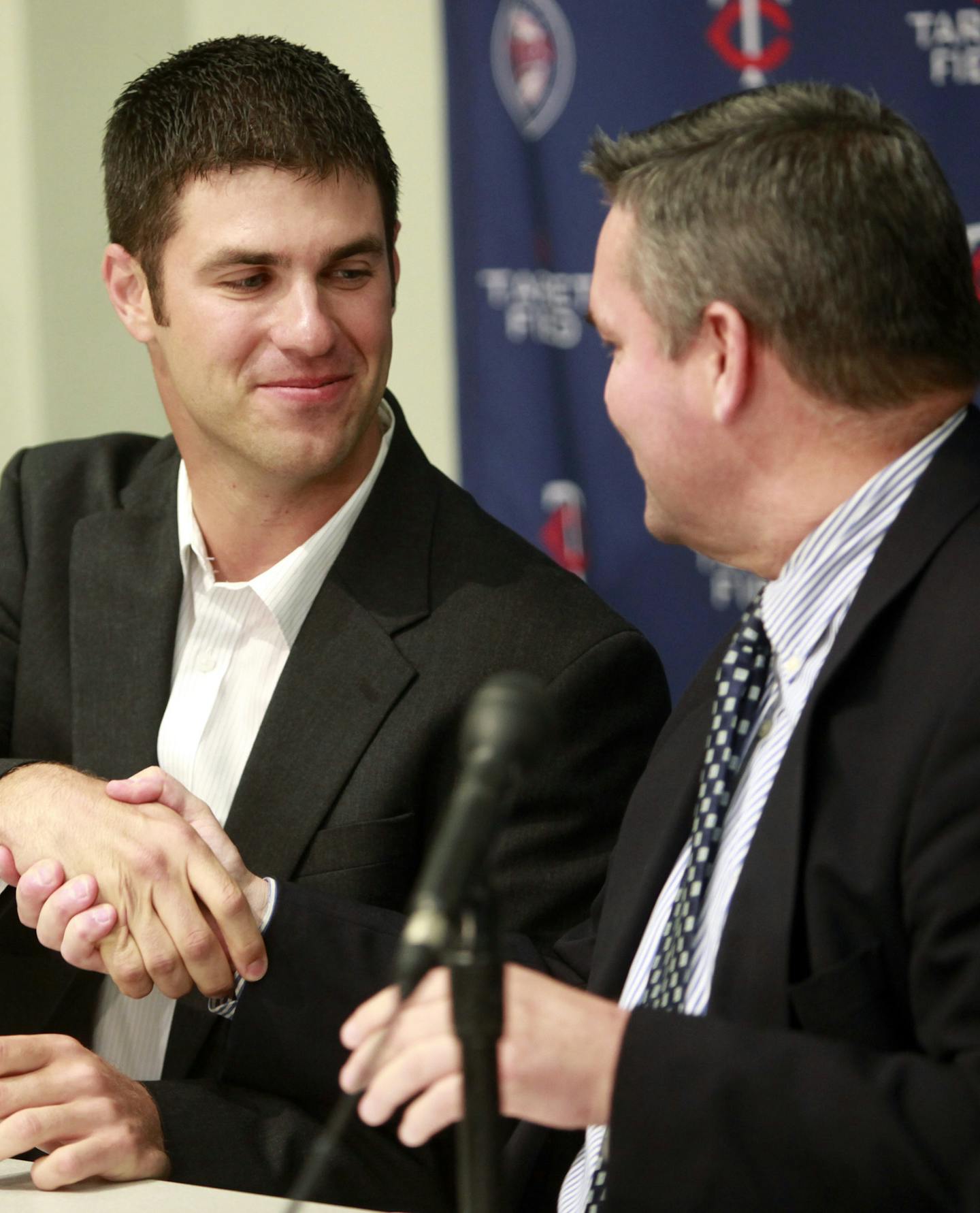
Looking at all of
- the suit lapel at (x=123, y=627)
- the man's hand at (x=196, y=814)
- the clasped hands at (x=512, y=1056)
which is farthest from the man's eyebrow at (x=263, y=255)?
the clasped hands at (x=512, y=1056)

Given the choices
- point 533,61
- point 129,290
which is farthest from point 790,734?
point 533,61

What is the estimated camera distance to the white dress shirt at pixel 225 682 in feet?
6.30

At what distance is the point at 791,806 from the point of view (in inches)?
48.7

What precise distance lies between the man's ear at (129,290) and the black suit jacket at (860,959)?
119 centimetres

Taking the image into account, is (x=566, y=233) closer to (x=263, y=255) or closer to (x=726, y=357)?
(x=263, y=255)

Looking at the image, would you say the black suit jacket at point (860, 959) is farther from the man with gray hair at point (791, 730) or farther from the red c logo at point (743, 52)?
the red c logo at point (743, 52)

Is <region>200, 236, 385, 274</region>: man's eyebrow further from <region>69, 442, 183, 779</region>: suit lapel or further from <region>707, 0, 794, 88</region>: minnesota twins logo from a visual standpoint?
<region>707, 0, 794, 88</region>: minnesota twins logo

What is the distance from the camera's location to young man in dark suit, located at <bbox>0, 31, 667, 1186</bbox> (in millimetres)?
1773

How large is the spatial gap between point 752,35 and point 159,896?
6.33 ft

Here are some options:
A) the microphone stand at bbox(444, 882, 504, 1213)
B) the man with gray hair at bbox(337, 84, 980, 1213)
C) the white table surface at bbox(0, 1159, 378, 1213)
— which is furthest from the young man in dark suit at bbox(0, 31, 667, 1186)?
the microphone stand at bbox(444, 882, 504, 1213)

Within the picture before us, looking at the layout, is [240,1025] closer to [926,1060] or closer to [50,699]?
[50,699]

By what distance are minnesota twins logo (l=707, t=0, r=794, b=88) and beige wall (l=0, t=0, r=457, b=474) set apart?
0.66 m

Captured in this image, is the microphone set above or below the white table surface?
above

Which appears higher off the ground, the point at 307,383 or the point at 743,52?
the point at 743,52
